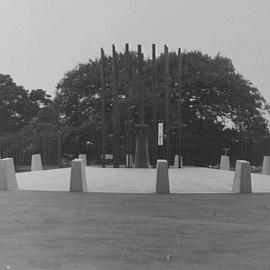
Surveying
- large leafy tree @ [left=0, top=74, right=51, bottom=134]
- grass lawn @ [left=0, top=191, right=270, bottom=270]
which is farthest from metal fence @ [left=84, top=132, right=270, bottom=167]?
grass lawn @ [left=0, top=191, right=270, bottom=270]

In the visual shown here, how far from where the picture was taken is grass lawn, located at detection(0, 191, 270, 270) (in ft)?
23.2

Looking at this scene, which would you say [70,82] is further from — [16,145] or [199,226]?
[199,226]

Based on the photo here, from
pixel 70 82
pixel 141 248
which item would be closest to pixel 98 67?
pixel 70 82

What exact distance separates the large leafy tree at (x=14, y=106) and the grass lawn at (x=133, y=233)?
4877cm


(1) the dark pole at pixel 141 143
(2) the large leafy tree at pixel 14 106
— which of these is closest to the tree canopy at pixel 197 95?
(2) the large leafy tree at pixel 14 106

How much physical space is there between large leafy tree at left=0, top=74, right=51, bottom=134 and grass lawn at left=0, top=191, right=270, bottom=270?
48.8 metres

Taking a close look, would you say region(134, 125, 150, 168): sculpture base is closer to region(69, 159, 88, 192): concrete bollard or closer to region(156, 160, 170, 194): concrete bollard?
region(156, 160, 170, 194): concrete bollard

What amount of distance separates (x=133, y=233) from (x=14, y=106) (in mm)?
56121

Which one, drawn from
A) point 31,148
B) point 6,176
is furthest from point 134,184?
point 31,148

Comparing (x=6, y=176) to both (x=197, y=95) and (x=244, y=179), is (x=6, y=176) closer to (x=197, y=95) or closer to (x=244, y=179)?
(x=244, y=179)

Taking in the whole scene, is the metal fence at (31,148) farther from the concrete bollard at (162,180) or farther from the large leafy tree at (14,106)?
the concrete bollard at (162,180)

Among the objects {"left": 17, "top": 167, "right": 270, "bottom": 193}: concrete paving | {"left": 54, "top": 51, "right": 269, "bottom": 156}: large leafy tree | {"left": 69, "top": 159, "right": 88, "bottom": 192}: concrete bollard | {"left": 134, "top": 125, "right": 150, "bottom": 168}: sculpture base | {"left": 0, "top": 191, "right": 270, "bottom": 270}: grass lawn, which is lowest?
{"left": 0, "top": 191, "right": 270, "bottom": 270}: grass lawn

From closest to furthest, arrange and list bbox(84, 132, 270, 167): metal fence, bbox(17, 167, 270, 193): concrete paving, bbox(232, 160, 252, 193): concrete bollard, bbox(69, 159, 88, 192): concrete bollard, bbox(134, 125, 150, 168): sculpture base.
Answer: bbox(69, 159, 88, 192): concrete bollard
bbox(232, 160, 252, 193): concrete bollard
bbox(17, 167, 270, 193): concrete paving
bbox(134, 125, 150, 168): sculpture base
bbox(84, 132, 270, 167): metal fence

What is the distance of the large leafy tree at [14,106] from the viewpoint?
62906 millimetres
